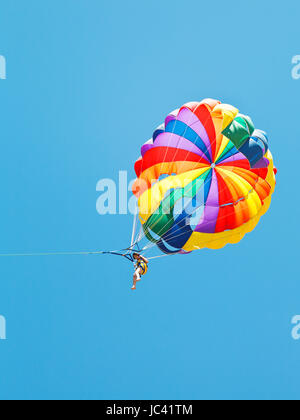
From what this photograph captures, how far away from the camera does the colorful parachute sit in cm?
1472

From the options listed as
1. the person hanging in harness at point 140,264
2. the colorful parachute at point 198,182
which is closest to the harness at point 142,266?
the person hanging in harness at point 140,264

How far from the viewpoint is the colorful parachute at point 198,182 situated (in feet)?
48.3

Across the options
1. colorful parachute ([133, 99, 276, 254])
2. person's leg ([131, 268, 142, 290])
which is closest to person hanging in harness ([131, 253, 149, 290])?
person's leg ([131, 268, 142, 290])

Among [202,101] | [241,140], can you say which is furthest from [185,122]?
[241,140]

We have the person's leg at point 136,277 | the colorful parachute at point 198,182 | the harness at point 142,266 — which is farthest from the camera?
the colorful parachute at point 198,182

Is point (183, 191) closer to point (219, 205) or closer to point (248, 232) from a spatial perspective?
point (219, 205)

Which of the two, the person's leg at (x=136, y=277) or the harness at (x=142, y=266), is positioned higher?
the harness at (x=142, y=266)

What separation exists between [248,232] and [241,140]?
2.98m

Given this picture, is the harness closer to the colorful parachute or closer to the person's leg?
the person's leg

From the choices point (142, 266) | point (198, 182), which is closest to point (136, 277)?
point (142, 266)

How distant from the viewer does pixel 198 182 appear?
14898 millimetres

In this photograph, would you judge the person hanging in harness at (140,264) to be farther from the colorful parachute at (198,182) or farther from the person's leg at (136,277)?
the colorful parachute at (198,182)

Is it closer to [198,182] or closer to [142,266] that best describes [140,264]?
[142,266]

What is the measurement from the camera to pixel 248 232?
51.5 ft
